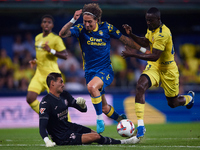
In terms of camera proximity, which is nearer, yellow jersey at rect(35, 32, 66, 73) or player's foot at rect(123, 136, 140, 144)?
player's foot at rect(123, 136, 140, 144)

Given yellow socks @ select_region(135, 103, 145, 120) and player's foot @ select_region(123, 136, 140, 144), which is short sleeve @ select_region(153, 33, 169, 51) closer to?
yellow socks @ select_region(135, 103, 145, 120)

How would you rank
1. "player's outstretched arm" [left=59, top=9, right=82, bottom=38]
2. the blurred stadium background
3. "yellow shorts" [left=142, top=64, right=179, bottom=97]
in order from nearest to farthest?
1. "player's outstretched arm" [left=59, top=9, right=82, bottom=38]
2. "yellow shorts" [left=142, top=64, right=179, bottom=97]
3. the blurred stadium background

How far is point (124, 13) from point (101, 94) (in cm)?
859

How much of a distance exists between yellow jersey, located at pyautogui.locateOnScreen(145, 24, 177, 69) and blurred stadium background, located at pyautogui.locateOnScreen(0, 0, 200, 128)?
12.7ft

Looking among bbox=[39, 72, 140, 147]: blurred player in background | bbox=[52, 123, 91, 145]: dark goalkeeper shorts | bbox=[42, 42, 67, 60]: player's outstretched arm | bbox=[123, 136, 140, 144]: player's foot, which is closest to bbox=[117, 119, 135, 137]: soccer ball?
bbox=[123, 136, 140, 144]: player's foot

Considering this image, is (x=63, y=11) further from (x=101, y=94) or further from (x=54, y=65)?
(x=101, y=94)

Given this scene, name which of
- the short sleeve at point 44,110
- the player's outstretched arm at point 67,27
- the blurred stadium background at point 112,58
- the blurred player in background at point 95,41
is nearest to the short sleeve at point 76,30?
the blurred player in background at point 95,41

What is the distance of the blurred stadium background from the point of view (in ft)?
40.1

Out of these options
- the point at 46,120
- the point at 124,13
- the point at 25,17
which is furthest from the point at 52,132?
the point at 25,17

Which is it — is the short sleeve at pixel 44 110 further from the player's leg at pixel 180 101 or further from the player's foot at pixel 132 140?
the player's leg at pixel 180 101

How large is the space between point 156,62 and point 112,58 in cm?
731

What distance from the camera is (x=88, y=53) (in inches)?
294

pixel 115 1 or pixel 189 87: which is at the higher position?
pixel 115 1

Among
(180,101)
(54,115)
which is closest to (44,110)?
(54,115)
